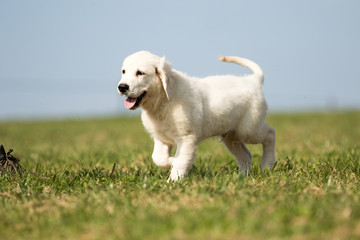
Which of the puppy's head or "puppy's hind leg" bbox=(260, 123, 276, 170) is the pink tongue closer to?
the puppy's head

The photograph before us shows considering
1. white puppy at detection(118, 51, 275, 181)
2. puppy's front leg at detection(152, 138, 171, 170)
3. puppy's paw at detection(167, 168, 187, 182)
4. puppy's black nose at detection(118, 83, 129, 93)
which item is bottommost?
puppy's paw at detection(167, 168, 187, 182)

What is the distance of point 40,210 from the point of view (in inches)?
138

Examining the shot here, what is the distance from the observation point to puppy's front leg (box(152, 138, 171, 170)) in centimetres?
470

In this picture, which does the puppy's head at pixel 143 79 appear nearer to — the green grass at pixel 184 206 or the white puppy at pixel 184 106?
the white puppy at pixel 184 106

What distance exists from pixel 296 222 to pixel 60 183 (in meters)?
2.60

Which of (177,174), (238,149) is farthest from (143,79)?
(238,149)

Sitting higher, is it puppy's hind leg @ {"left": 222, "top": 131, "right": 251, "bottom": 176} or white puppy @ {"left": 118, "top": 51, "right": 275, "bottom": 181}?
white puppy @ {"left": 118, "top": 51, "right": 275, "bottom": 181}

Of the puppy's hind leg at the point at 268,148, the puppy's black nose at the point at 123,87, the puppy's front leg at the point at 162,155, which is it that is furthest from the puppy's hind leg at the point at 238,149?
the puppy's black nose at the point at 123,87

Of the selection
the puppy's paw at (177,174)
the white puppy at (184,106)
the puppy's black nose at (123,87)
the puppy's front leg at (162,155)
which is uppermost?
the puppy's black nose at (123,87)

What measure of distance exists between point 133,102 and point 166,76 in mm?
428

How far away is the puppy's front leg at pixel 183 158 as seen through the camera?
4477 mm

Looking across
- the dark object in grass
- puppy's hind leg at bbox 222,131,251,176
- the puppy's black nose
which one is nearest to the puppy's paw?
the puppy's black nose

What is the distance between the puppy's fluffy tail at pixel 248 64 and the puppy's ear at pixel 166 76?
51.0 inches

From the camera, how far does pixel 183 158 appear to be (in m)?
4.51
